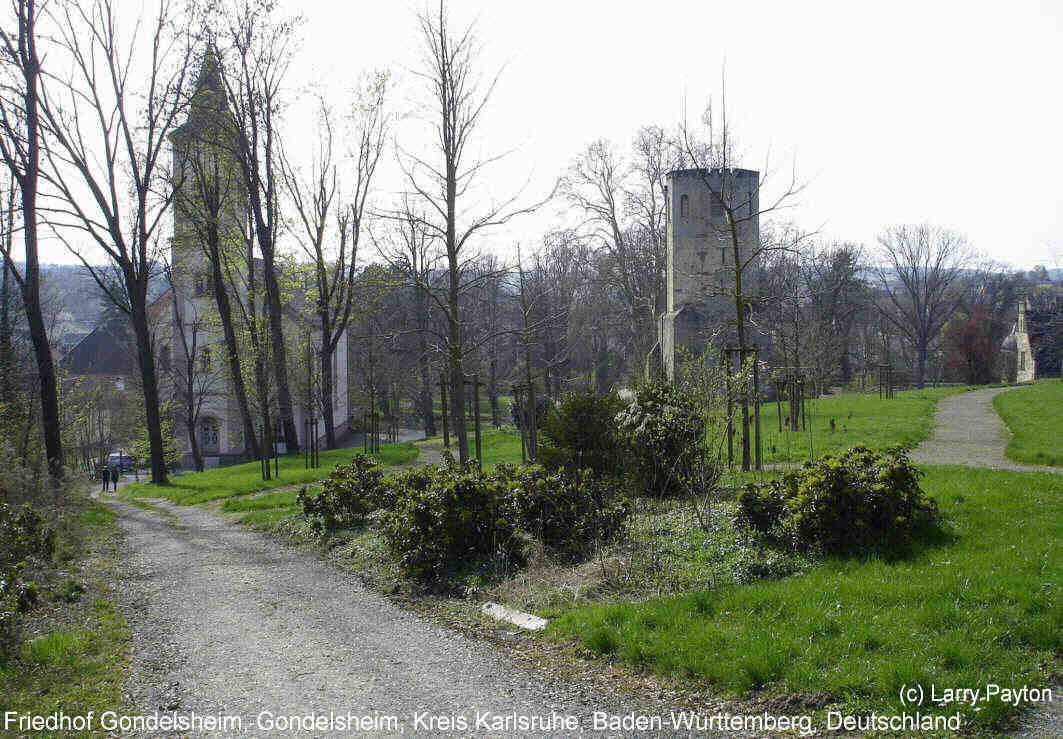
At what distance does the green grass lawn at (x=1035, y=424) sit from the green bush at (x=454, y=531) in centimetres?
901

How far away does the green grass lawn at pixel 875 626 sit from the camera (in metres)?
4.32

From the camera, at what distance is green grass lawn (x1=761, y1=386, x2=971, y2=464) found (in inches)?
605

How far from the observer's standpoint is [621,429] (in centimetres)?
1091

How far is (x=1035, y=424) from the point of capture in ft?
57.0

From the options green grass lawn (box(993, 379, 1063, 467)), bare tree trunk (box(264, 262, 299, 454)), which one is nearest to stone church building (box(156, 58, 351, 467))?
bare tree trunk (box(264, 262, 299, 454))

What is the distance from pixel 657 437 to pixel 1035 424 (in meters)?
12.3

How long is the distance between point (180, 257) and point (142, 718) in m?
29.1

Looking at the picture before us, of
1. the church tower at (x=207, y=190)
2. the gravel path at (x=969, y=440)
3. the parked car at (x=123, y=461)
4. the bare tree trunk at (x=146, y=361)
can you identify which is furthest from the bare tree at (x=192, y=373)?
the gravel path at (x=969, y=440)

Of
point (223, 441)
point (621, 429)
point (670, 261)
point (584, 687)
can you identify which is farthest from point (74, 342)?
point (584, 687)

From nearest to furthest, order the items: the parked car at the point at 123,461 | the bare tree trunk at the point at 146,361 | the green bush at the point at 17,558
→ the green bush at the point at 17,558
the bare tree trunk at the point at 146,361
the parked car at the point at 123,461

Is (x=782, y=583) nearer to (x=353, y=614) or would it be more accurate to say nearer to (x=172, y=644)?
(x=353, y=614)

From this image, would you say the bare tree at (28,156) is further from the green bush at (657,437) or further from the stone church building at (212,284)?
the green bush at (657,437)

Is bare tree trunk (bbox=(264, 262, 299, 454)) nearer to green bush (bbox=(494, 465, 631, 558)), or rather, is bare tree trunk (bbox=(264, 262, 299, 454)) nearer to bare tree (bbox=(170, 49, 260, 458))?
bare tree (bbox=(170, 49, 260, 458))

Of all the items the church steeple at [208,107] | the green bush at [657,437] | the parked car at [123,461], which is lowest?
the parked car at [123,461]
